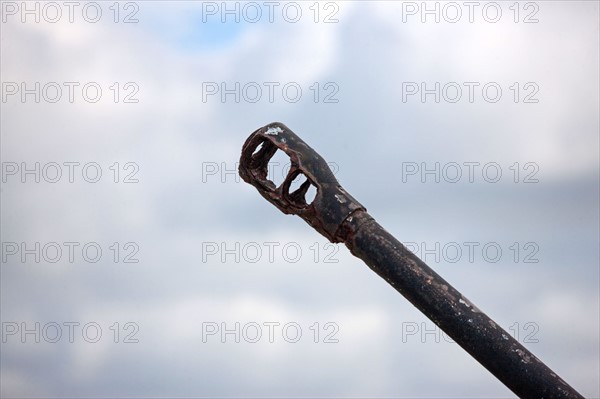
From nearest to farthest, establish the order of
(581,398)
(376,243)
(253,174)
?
(581,398)
(376,243)
(253,174)

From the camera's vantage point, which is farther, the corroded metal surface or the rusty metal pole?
the corroded metal surface

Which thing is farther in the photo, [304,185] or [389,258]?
[304,185]

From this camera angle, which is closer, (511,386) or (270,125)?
(511,386)

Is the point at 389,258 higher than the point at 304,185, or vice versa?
the point at 304,185

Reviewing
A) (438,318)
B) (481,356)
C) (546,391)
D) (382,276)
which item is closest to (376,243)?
(382,276)

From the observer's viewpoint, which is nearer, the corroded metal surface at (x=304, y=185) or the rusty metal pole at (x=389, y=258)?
the rusty metal pole at (x=389, y=258)

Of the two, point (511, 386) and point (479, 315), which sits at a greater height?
point (479, 315)

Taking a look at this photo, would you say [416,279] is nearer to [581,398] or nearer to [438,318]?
[438,318]

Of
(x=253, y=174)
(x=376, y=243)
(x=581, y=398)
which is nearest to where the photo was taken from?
(x=581, y=398)
